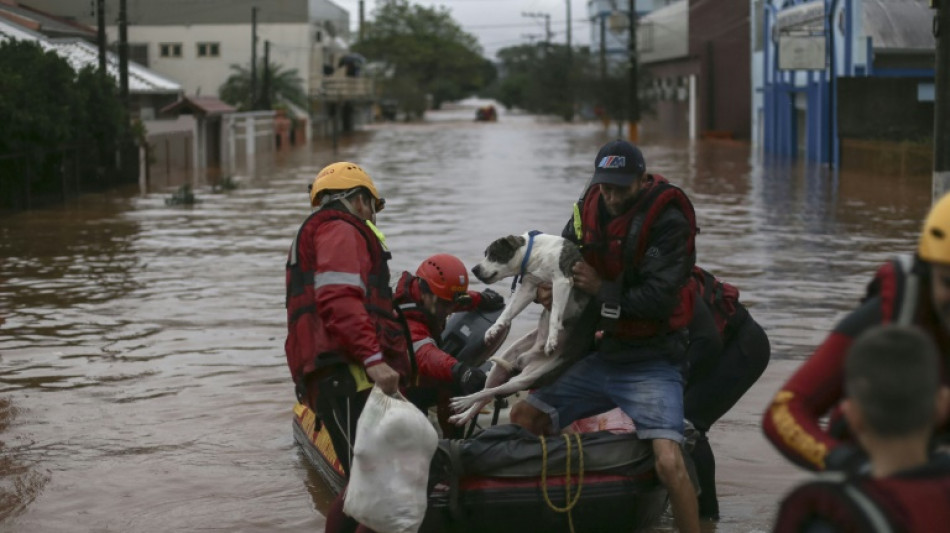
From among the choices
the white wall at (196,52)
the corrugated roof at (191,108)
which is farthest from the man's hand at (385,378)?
the white wall at (196,52)

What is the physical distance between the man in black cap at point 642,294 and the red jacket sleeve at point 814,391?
241 centimetres

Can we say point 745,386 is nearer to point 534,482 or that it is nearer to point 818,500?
point 534,482

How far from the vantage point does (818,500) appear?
328cm

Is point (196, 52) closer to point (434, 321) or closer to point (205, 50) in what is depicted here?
point (205, 50)

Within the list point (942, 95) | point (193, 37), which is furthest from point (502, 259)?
point (193, 37)

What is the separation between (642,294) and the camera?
6.27 meters

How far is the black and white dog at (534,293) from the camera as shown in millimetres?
6523

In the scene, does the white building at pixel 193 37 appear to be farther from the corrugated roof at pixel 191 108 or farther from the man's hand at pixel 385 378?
the man's hand at pixel 385 378

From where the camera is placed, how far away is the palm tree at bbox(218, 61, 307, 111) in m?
74.8

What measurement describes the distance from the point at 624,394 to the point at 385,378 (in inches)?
49.3

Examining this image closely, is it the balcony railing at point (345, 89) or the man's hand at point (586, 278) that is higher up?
the balcony railing at point (345, 89)

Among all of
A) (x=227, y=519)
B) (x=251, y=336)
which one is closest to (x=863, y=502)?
(x=227, y=519)

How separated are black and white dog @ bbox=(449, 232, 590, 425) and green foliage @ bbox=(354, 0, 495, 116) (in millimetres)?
124896

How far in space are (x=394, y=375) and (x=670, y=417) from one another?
1.35 m
